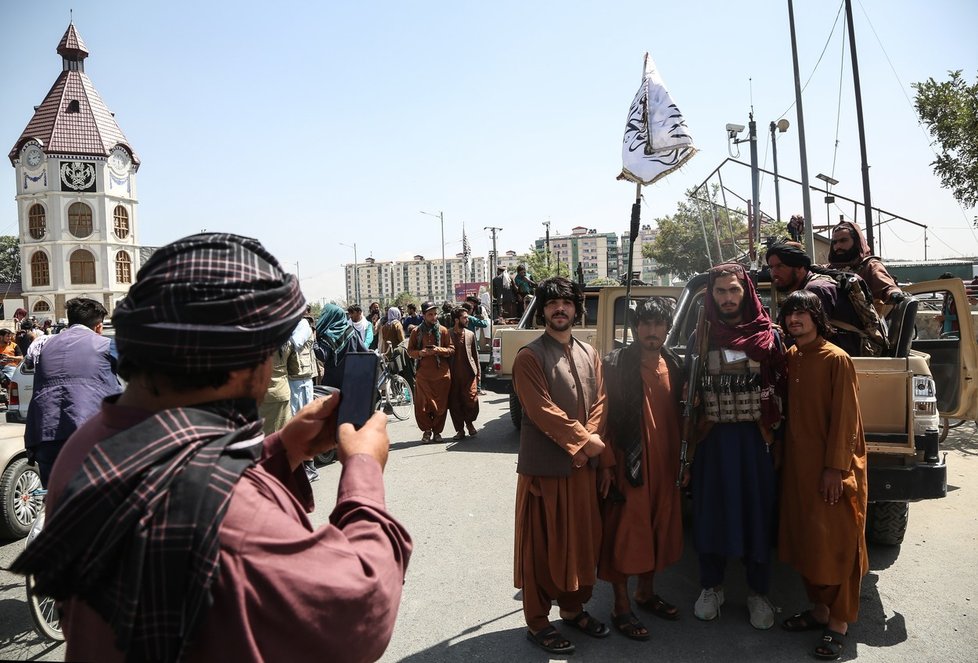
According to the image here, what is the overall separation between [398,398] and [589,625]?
830cm

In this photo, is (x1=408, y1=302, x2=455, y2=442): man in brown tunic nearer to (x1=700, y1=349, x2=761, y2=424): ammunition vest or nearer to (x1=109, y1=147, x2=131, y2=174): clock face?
(x1=700, y1=349, x2=761, y2=424): ammunition vest

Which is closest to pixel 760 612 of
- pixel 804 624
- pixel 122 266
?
pixel 804 624

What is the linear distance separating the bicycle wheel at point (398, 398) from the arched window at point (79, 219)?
184 ft

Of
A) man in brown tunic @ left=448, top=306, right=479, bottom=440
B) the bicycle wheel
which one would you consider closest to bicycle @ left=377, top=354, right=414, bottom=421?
the bicycle wheel

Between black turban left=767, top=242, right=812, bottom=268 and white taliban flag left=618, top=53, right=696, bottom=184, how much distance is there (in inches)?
39.0

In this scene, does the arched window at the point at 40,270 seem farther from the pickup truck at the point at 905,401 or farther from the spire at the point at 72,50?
the pickup truck at the point at 905,401

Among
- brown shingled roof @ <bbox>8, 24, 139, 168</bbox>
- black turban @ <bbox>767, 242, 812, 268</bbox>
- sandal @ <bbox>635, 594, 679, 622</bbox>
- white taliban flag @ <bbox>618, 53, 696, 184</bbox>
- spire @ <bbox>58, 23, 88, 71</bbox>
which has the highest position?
spire @ <bbox>58, 23, 88, 71</bbox>

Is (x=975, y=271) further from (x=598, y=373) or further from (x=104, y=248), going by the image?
(x=104, y=248)

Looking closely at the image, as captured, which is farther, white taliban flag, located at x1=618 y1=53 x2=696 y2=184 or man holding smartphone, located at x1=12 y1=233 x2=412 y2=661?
white taliban flag, located at x1=618 y1=53 x2=696 y2=184

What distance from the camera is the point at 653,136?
445cm

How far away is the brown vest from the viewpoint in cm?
354

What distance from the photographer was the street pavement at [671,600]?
3521 millimetres

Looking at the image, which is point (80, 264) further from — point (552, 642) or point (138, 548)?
point (138, 548)

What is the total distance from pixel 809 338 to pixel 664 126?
169 cm
